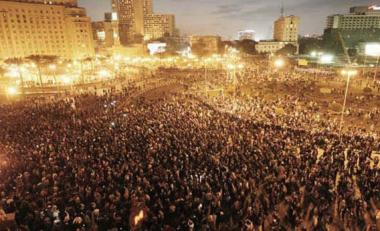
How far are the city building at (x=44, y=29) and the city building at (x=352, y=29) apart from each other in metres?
75.4

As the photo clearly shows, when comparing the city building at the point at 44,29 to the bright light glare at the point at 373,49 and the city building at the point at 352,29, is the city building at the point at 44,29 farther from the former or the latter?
the city building at the point at 352,29

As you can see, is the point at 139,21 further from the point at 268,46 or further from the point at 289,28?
the point at 289,28

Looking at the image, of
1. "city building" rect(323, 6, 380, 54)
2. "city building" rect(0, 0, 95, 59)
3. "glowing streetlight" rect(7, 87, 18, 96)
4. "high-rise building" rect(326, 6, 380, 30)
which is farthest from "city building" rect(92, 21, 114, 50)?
"high-rise building" rect(326, 6, 380, 30)

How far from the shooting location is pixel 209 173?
10.2 m

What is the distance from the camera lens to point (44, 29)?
75188 millimetres

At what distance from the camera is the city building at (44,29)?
69.1 meters

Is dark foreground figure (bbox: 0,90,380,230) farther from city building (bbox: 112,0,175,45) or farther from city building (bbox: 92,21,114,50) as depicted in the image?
city building (bbox: 112,0,175,45)

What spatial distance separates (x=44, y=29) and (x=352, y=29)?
366 ft

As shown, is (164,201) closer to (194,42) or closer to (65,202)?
(65,202)

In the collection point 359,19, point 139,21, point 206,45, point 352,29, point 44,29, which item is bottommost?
point 206,45

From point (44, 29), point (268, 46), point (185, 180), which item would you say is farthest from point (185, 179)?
point (268, 46)

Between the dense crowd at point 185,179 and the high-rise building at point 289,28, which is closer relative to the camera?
the dense crowd at point 185,179

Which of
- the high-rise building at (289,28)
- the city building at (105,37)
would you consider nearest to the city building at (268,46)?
the high-rise building at (289,28)

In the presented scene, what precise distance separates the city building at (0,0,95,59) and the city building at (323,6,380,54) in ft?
247
